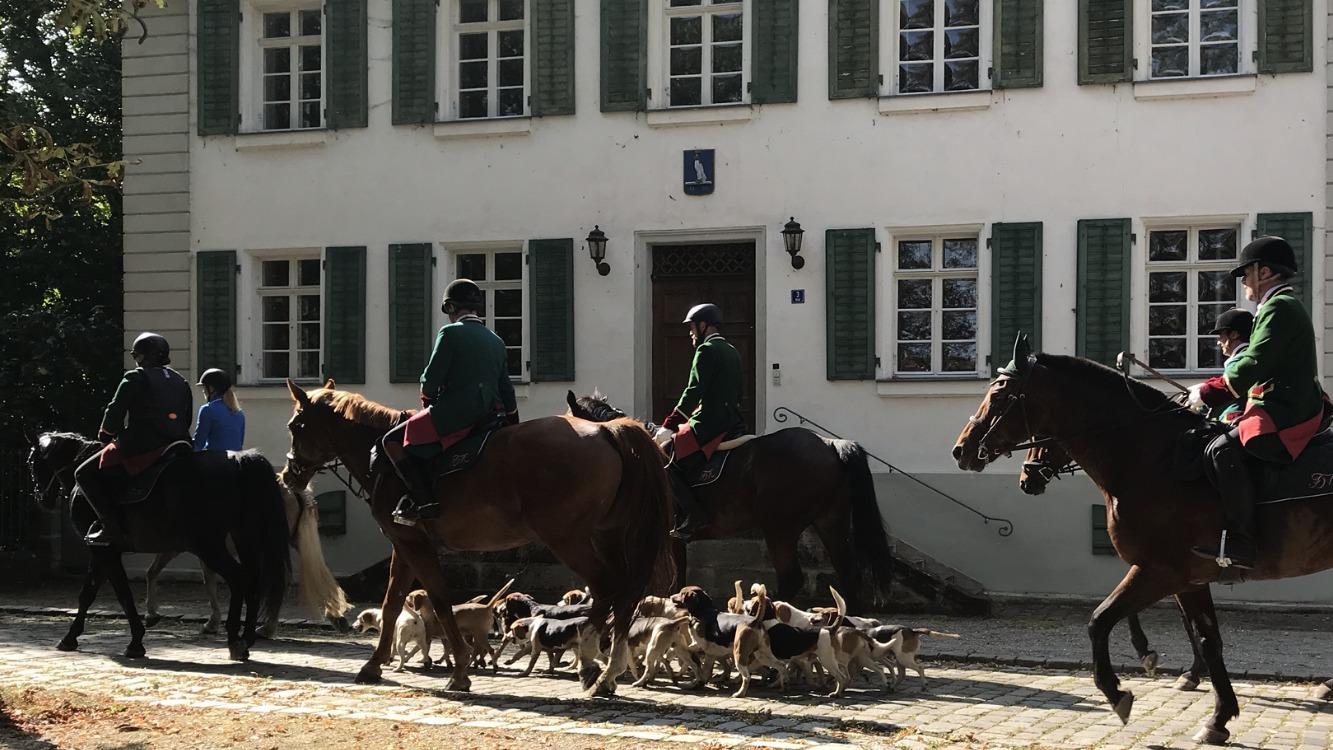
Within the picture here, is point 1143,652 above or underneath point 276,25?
underneath

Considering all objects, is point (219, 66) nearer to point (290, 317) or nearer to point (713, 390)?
point (290, 317)

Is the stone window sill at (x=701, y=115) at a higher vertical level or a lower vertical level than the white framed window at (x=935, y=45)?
lower

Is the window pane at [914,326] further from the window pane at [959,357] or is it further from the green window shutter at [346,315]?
the green window shutter at [346,315]

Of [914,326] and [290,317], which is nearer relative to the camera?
[914,326]

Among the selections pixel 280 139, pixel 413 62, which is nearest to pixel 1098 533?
pixel 413 62

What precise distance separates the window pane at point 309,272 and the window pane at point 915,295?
23.9 ft

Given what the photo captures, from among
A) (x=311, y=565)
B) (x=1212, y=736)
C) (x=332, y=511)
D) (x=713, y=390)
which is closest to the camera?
(x=1212, y=736)

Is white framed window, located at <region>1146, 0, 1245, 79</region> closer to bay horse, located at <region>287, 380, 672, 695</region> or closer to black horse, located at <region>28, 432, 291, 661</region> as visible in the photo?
bay horse, located at <region>287, 380, 672, 695</region>

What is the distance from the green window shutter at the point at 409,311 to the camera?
18594 mm

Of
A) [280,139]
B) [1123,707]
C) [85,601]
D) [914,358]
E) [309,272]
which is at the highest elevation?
[280,139]

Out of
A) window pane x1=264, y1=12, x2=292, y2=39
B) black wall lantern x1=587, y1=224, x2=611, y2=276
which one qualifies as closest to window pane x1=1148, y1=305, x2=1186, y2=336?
black wall lantern x1=587, y1=224, x2=611, y2=276

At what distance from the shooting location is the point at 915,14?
1736cm

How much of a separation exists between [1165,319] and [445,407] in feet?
32.1

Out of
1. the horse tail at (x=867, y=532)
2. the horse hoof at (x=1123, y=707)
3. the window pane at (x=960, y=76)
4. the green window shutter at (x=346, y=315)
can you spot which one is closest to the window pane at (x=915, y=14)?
the window pane at (x=960, y=76)
